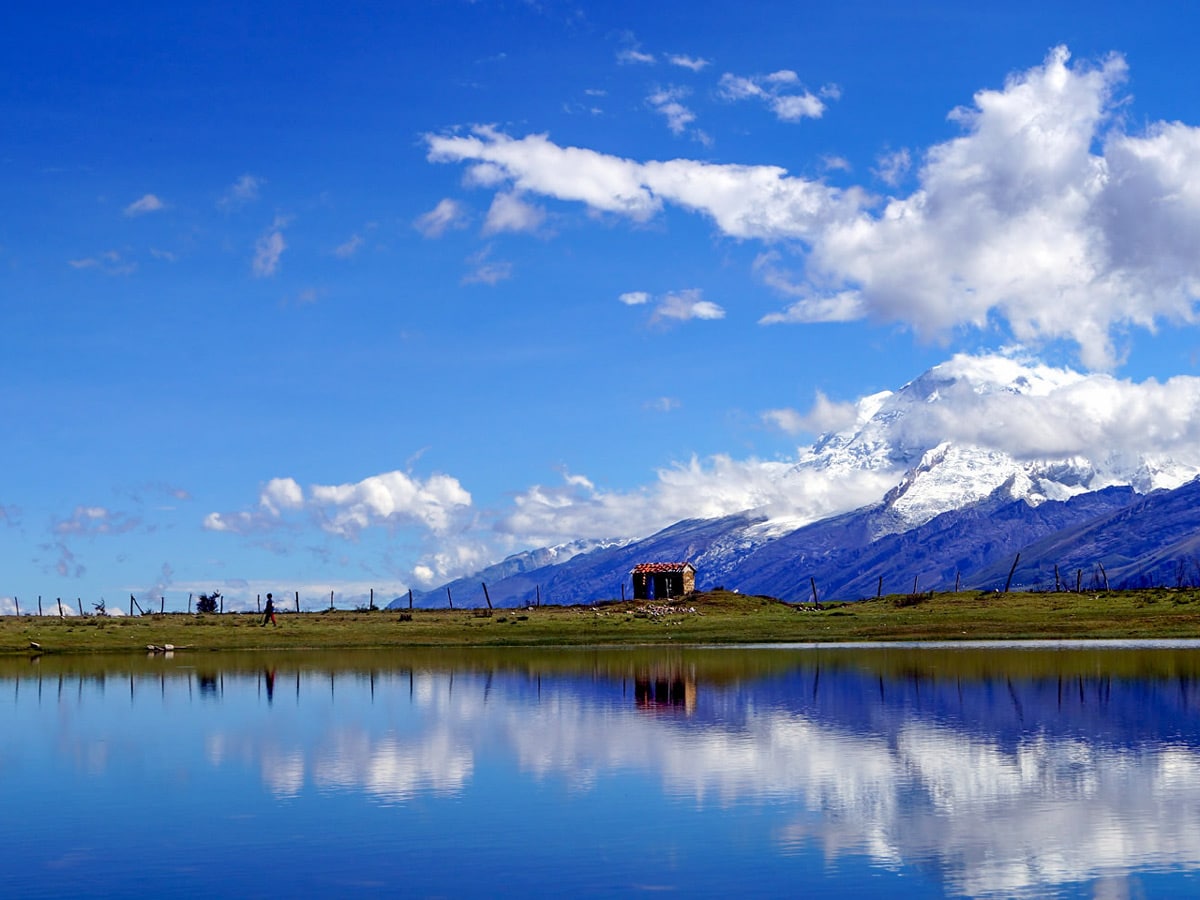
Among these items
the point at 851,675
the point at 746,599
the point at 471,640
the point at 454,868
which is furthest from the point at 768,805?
the point at 746,599

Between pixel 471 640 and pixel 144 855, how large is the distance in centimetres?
9586

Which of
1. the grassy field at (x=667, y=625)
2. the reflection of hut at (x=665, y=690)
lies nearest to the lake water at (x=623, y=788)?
the reflection of hut at (x=665, y=690)

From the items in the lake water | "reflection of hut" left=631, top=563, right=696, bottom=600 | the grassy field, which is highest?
"reflection of hut" left=631, top=563, right=696, bottom=600

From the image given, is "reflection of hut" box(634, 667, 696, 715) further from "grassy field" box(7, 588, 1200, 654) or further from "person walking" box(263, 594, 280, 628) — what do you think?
"person walking" box(263, 594, 280, 628)

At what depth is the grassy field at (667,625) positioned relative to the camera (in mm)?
125875

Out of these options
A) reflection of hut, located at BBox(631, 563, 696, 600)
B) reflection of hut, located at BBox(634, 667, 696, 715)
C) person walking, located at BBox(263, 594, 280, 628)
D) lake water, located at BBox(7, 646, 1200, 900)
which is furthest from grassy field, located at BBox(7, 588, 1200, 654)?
lake water, located at BBox(7, 646, 1200, 900)

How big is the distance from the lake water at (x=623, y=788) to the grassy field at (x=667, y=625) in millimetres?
46327

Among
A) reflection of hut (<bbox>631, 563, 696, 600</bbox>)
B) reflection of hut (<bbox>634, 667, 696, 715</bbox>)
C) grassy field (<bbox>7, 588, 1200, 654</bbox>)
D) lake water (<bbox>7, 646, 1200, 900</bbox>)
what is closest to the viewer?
lake water (<bbox>7, 646, 1200, 900</bbox>)

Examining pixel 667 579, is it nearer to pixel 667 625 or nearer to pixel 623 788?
pixel 667 625

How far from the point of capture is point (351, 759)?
165ft

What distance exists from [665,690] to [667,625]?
206 ft

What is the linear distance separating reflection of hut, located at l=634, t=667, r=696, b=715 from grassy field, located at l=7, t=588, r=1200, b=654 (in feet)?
124

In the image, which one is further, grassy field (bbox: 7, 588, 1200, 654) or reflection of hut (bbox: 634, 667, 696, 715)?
grassy field (bbox: 7, 588, 1200, 654)

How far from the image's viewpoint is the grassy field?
126 m
